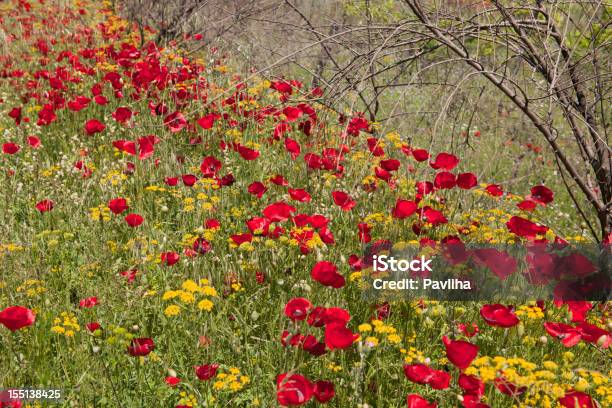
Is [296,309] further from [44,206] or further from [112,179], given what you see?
[112,179]

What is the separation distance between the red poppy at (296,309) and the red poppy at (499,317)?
530mm

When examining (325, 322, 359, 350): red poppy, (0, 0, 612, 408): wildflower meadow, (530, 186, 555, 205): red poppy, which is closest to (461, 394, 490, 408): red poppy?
(0, 0, 612, 408): wildflower meadow

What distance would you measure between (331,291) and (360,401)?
0.53 metres

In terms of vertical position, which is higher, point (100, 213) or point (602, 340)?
point (100, 213)

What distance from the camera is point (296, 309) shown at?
1.64 metres

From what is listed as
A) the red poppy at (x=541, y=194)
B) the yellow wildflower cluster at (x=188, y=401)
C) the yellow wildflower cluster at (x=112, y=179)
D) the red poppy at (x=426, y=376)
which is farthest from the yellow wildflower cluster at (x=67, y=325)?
the red poppy at (x=541, y=194)

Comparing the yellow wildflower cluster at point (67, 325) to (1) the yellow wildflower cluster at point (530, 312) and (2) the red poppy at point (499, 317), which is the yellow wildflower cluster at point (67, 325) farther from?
(1) the yellow wildflower cluster at point (530, 312)

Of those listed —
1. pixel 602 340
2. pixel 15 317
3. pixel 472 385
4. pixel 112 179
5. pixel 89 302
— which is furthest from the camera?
pixel 112 179

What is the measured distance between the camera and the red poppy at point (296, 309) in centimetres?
163

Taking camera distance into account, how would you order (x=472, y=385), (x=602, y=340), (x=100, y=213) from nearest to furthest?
1. (x=472, y=385)
2. (x=602, y=340)
3. (x=100, y=213)

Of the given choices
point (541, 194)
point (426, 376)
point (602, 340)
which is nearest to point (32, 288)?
point (426, 376)

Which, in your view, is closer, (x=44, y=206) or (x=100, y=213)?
(x=44, y=206)

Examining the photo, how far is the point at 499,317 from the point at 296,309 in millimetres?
593

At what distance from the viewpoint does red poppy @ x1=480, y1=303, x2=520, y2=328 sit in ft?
5.49
